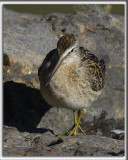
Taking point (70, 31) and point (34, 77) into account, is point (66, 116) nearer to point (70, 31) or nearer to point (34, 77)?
point (34, 77)

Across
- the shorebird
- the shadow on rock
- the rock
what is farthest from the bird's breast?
the shadow on rock

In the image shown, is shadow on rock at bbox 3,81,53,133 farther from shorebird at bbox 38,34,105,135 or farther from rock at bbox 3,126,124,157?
shorebird at bbox 38,34,105,135

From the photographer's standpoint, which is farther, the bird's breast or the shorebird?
the bird's breast

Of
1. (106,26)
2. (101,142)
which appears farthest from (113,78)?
(101,142)

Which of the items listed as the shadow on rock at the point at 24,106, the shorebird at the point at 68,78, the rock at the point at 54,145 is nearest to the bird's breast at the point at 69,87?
the shorebird at the point at 68,78

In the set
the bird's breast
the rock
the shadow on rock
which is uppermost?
the bird's breast

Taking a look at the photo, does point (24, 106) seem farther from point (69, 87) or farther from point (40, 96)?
point (69, 87)

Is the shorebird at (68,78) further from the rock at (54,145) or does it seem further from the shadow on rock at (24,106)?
the shadow on rock at (24,106)
